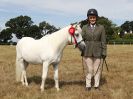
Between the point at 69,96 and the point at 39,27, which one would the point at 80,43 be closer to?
the point at 69,96

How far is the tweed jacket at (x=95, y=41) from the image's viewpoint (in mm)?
9562

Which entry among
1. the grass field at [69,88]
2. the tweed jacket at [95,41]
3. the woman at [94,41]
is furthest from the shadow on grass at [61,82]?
the tweed jacket at [95,41]

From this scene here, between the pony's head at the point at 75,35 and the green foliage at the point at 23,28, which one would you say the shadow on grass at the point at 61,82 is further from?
the green foliage at the point at 23,28

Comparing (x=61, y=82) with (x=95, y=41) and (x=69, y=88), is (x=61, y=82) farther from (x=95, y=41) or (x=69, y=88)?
(x=95, y=41)

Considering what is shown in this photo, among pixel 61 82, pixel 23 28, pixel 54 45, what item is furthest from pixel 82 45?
Result: pixel 23 28

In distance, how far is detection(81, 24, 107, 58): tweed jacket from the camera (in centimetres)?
956

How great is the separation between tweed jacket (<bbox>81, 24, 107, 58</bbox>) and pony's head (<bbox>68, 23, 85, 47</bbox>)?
0.31m

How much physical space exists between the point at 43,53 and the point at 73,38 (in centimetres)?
94

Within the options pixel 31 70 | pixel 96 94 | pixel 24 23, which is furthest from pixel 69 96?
pixel 24 23

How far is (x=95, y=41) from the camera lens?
966 centimetres

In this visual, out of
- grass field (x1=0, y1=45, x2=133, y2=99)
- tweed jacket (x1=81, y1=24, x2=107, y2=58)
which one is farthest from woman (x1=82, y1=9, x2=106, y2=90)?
grass field (x1=0, y1=45, x2=133, y2=99)

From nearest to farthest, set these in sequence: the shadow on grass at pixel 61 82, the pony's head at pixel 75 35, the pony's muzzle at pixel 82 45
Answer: the pony's head at pixel 75 35 → the pony's muzzle at pixel 82 45 → the shadow on grass at pixel 61 82

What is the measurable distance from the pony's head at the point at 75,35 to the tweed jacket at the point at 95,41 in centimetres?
31

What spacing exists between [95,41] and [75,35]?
716 mm
